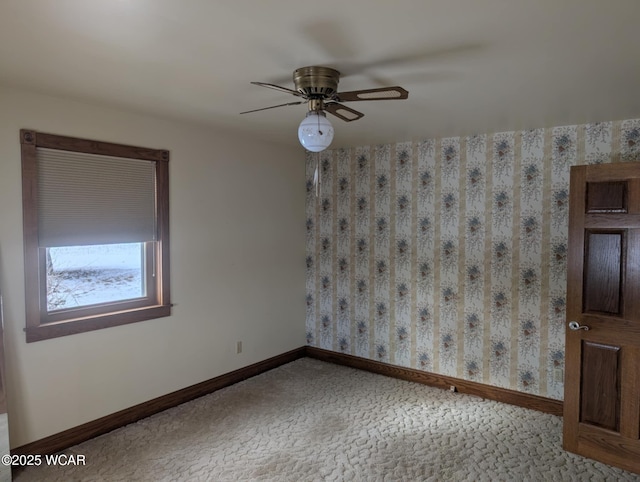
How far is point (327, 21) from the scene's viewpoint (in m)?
1.71

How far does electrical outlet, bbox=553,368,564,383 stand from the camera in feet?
11.7

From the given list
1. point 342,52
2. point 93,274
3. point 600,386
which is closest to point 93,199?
point 93,274

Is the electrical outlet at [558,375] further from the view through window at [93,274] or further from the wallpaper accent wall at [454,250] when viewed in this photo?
the view through window at [93,274]

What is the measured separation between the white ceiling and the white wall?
351mm

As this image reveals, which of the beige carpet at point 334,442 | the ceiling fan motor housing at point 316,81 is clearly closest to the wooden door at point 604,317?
the beige carpet at point 334,442

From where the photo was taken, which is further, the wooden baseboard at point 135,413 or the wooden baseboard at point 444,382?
the wooden baseboard at point 444,382

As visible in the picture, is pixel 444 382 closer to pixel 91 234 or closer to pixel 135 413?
pixel 135 413

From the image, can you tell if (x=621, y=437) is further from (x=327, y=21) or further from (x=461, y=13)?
(x=327, y=21)

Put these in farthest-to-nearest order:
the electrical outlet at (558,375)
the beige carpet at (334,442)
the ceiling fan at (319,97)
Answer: the electrical outlet at (558,375)
the beige carpet at (334,442)
the ceiling fan at (319,97)

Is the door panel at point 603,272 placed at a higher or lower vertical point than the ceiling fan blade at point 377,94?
lower

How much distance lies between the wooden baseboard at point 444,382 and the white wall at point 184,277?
0.48 meters

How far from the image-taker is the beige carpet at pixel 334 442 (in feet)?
8.94

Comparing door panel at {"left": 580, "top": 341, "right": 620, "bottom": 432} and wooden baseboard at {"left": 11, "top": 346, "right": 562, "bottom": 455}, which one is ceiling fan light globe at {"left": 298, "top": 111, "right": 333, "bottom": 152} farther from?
wooden baseboard at {"left": 11, "top": 346, "right": 562, "bottom": 455}

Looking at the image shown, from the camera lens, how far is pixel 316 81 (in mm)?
2203
